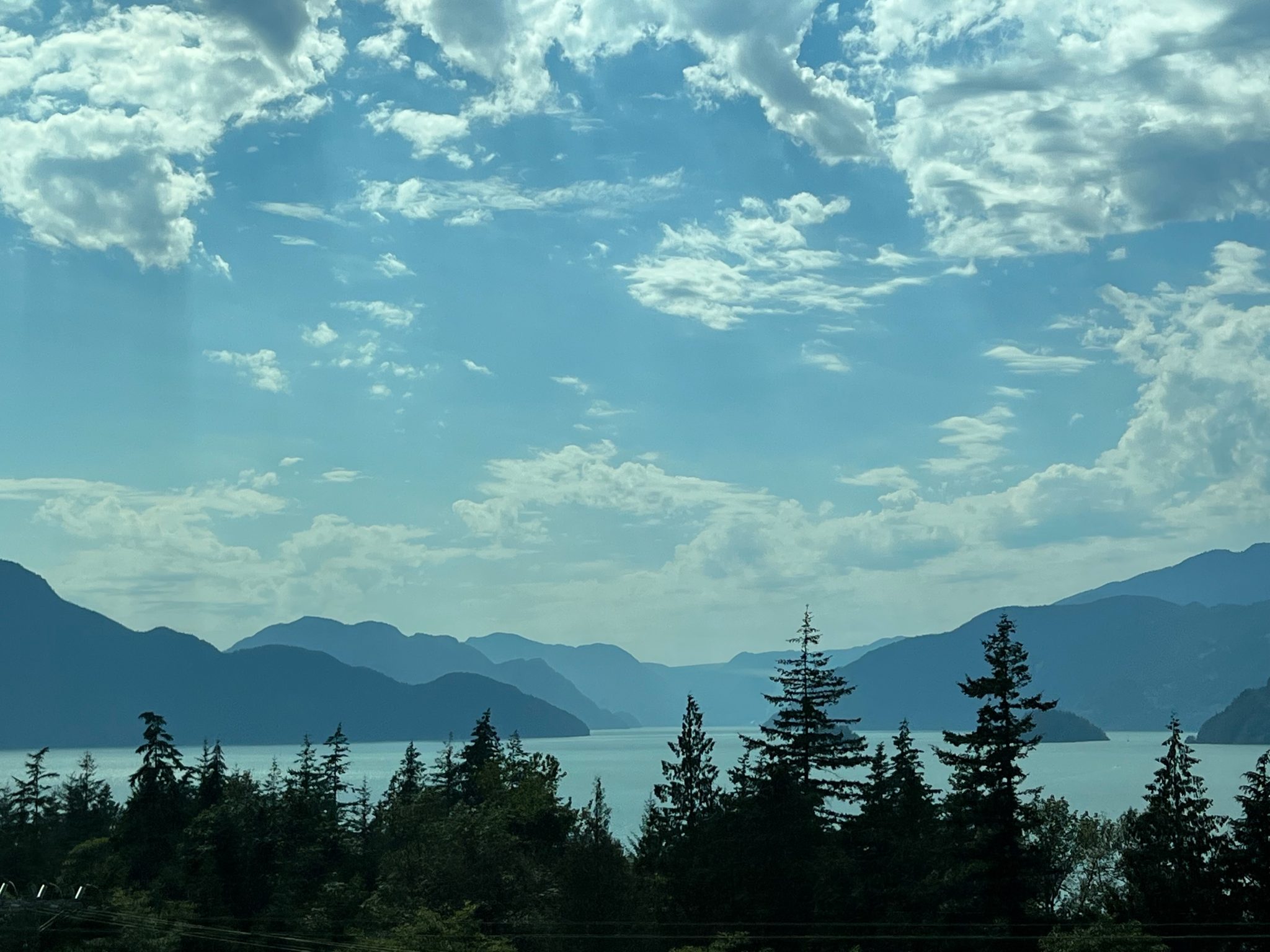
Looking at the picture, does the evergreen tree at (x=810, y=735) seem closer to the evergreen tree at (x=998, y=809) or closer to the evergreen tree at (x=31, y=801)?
the evergreen tree at (x=998, y=809)

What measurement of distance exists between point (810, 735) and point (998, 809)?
1583cm

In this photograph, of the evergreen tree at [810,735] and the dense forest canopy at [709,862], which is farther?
the evergreen tree at [810,735]

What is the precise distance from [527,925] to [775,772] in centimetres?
1255

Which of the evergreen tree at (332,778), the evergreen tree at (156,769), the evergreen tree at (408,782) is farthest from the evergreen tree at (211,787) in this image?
the evergreen tree at (408,782)

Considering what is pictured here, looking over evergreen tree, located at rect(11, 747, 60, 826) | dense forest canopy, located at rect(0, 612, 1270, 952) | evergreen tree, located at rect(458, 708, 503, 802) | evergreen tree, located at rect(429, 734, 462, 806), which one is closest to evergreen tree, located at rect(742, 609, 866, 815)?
dense forest canopy, located at rect(0, 612, 1270, 952)

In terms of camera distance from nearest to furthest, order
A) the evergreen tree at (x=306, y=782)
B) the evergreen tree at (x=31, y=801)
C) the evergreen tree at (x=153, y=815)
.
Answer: the evergreen tree at (x=153, y=815) < the evergreen tree at (x=306, y=782) < the evergreen tree at (x=31, y=801)

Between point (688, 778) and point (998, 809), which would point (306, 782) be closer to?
point (688, 778)

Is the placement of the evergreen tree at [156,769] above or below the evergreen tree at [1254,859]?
above

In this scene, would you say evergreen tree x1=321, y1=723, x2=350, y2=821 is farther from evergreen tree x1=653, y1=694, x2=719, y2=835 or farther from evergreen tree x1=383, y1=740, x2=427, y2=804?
evergreen tree x1=653, y1=694, x2=719, y2=835

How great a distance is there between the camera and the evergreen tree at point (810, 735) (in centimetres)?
5800

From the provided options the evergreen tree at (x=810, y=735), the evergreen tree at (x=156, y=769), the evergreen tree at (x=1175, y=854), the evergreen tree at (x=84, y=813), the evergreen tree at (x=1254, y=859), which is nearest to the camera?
the evergreen tree at (x=1254, y=859)

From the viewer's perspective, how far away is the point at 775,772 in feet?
180

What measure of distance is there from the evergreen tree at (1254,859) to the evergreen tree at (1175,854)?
0.80 meters

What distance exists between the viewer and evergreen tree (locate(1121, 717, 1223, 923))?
4350 centimetres
